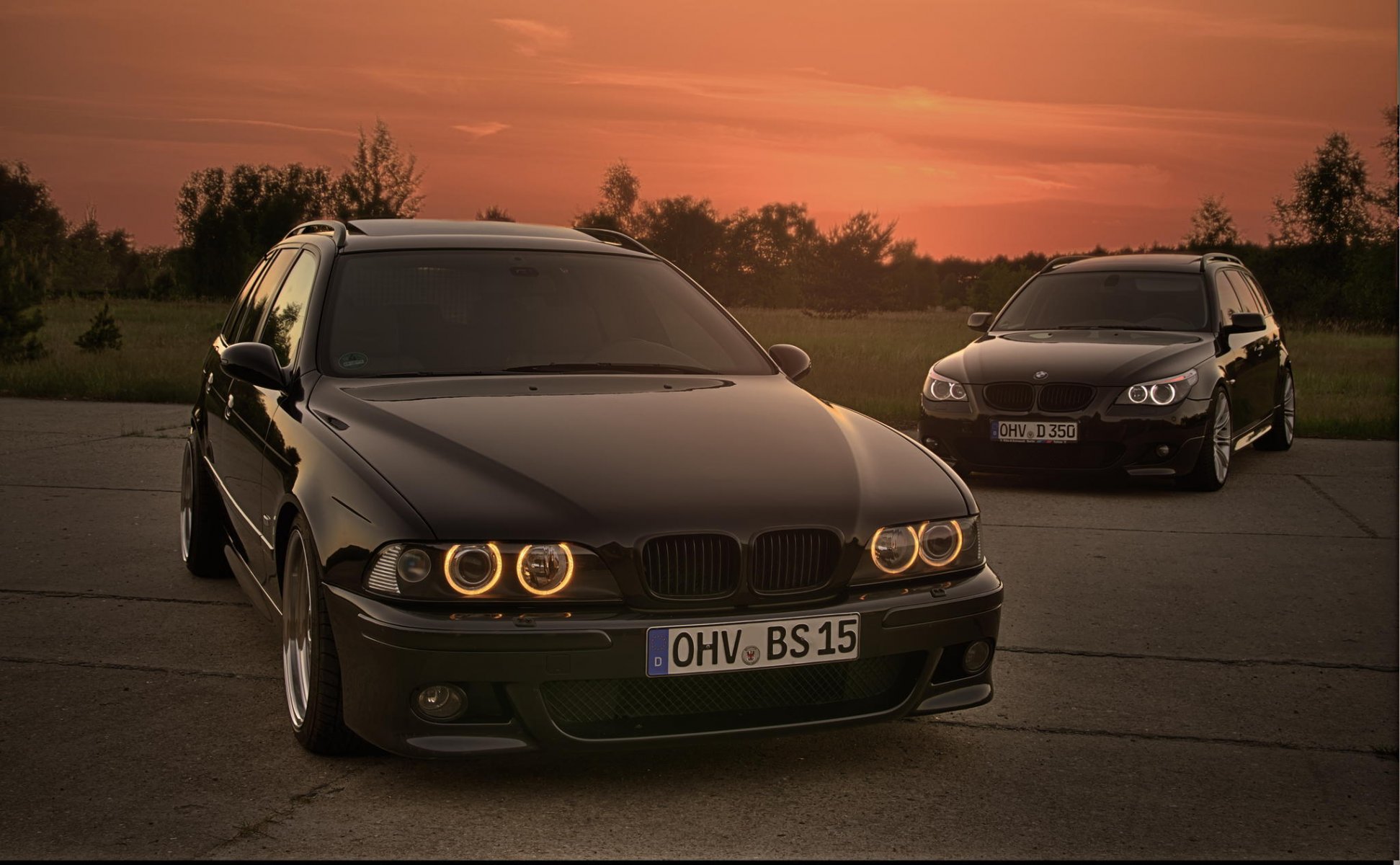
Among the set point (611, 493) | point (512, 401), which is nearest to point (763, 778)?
point (611, 493)

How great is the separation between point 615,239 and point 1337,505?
17.7 feet

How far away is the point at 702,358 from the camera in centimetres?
516

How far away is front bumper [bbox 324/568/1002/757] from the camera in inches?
132

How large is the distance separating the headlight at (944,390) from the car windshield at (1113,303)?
4.38ft

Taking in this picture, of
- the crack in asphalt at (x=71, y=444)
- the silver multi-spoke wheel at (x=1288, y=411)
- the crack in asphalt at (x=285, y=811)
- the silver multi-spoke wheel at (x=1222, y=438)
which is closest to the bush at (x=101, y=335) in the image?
the crack in asphalt at (x=71, y=444)

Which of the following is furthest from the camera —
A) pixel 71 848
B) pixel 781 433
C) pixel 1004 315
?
pixel 1004 315

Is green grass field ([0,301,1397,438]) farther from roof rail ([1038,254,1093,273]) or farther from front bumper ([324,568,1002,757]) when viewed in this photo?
front bumper ([324,568,1002,757])

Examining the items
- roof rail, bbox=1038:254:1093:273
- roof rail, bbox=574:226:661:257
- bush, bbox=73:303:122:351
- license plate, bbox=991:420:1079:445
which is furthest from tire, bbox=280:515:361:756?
bush, bbox=73:303:122:351

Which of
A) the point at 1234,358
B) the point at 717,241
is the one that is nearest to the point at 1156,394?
the point at 1234,358

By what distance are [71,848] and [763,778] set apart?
1660 mm

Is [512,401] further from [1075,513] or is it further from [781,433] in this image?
[1075,513]

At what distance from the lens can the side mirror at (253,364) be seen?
4633 millimetres

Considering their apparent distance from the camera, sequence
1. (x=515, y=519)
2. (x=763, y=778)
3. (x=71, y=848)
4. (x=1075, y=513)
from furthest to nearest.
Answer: (x=1075, y=513)
(x=763, y=778)
(x=515, y=519)
(x=71, y=848)

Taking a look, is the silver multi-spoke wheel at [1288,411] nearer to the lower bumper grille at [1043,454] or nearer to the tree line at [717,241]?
the lower bumper grille at [1043,454]
